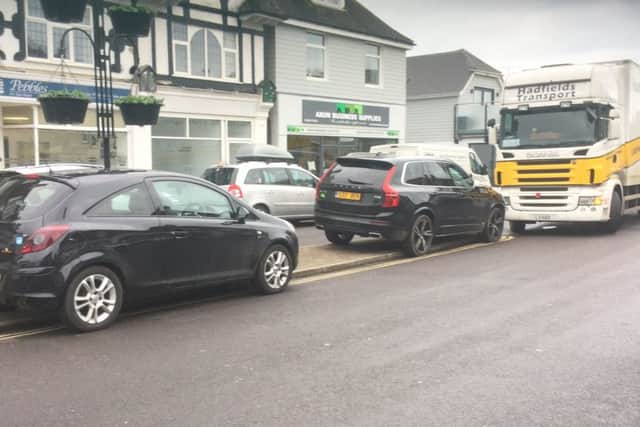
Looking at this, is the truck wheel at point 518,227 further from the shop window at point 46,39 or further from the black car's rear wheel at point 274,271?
the shop window at point 46,39

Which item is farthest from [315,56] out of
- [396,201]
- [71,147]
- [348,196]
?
[396,201]

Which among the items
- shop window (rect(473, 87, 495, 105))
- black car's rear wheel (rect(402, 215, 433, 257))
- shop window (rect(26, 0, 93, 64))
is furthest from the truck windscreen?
shop window (rect(473, 87, 495, 105))

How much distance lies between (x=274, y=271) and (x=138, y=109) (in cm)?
283

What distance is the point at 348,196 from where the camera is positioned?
11383 mm

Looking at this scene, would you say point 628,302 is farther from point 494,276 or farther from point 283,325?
point 283,325

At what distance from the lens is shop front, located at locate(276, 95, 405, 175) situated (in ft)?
82.4

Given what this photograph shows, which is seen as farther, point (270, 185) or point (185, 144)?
point (185, 144)

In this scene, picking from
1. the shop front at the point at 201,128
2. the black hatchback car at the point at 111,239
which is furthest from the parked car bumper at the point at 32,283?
the shop front at the point at 201,128

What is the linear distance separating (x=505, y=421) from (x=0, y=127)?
17358 mm

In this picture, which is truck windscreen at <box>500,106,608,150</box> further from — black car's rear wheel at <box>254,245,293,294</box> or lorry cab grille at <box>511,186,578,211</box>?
black car's rear wheel at <box>254,245,293,294</box>

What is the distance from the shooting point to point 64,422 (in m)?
4.08

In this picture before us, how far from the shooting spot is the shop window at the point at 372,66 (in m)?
28.2

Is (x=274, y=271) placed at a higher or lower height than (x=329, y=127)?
lower

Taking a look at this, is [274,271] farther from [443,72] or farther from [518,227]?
[443,72]
